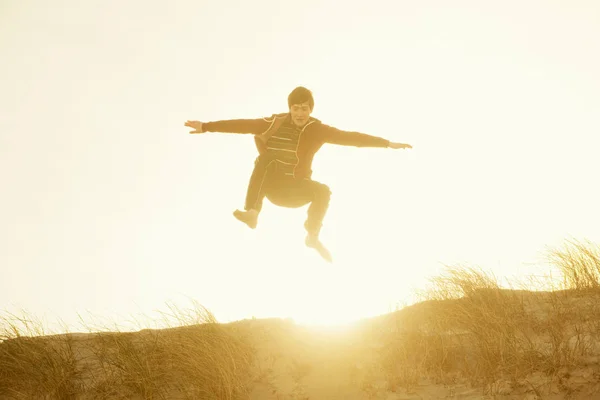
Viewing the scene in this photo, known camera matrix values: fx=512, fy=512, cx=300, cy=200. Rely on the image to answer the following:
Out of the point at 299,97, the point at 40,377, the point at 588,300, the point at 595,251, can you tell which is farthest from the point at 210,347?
the point at 595,251

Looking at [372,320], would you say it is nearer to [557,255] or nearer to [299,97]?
[557,255]

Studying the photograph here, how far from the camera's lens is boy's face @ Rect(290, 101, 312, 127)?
627cm

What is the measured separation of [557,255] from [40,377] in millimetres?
6891

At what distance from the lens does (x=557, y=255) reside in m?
7.19

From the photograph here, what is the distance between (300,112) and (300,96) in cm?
19

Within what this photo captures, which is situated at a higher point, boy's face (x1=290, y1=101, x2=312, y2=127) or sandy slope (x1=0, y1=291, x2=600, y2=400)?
boy's face (x1=290, y1=101, x2=312, y2=127)

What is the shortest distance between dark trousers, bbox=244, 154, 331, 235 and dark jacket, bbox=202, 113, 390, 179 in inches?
5.0

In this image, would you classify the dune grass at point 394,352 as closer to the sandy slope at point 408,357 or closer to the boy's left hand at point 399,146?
the sandy slope at point 408,357

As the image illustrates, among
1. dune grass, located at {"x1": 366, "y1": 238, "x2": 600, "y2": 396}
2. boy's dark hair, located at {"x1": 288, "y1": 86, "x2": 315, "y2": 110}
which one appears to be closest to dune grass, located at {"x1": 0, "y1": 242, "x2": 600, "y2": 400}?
dune grass, located at {"x1": 366, "y1": 238, "x2": 600, "y2": 396}

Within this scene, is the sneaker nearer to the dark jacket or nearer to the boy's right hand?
the dark jacket

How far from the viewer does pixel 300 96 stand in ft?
20.5

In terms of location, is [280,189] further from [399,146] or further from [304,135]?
[399,146]

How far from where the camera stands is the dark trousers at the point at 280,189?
6.29m

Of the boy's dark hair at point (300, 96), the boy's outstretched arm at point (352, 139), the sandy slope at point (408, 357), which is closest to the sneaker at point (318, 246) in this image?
the sandy slope at point (408, 357)
